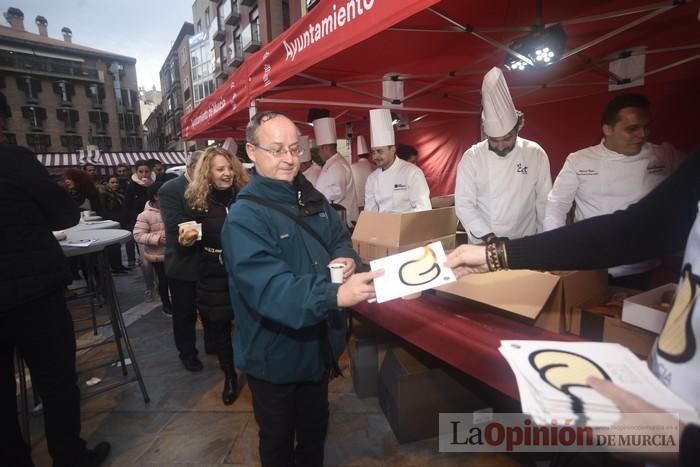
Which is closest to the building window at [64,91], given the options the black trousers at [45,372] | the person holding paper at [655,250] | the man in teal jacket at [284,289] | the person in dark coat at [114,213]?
the person in dark coat at [114,213]

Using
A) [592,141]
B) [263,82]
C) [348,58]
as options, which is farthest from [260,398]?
[592,141]

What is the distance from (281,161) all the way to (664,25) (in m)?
3.48

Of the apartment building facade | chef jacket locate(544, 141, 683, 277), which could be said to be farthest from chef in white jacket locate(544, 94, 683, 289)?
the apartment building facade

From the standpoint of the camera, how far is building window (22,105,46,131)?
3497cm

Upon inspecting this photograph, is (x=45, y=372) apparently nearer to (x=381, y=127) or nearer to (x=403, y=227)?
(x=403, y=227)

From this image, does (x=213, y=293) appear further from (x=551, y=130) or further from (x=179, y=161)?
(x=179, y=161)

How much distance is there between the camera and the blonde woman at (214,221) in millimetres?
2541

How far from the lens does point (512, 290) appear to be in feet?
5.39

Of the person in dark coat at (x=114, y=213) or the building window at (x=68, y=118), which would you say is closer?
the person in dark coat at (x=114, y=213)

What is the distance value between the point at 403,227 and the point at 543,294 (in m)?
1.11

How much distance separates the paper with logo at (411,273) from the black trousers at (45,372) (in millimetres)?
1738

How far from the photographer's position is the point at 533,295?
5.09 ft

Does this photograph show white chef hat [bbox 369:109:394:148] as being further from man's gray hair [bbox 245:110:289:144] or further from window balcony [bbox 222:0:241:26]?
window balcony [bbox 222:0:241:26]

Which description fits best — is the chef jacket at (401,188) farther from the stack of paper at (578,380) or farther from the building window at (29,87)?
the building window at (29,87)
